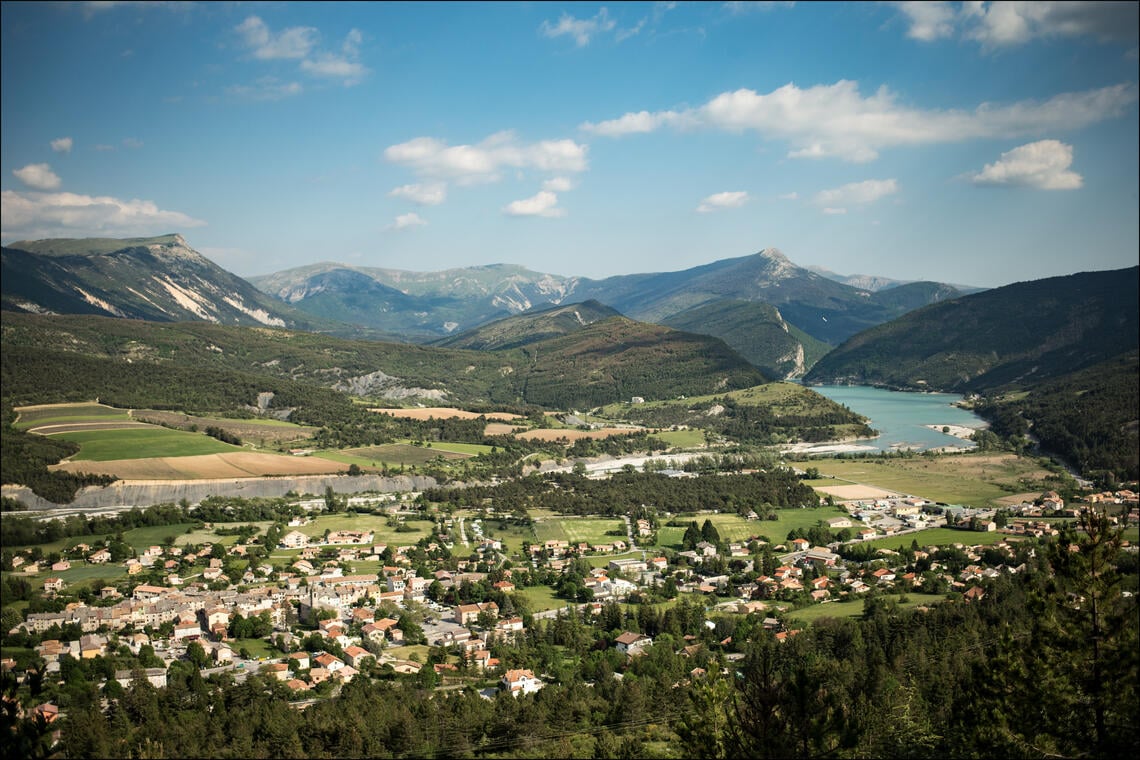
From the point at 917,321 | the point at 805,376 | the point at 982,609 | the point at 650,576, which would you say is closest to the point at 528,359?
the point at 805,376

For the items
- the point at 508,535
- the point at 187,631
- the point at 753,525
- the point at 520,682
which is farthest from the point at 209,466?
the point at 520,682


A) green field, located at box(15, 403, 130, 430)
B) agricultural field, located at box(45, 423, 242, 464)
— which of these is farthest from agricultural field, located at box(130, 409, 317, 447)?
agricultural field, located at box(45, 423, 242, 464)

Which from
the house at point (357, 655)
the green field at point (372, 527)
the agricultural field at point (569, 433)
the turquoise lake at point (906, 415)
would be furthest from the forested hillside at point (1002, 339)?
the house at point (357, 655)

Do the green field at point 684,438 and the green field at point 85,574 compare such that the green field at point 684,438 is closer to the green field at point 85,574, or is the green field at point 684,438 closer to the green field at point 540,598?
the green field at point 540,598

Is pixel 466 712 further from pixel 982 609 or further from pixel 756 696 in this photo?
pixel 982 609

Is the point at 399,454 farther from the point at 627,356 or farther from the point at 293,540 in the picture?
the point at 627,356
